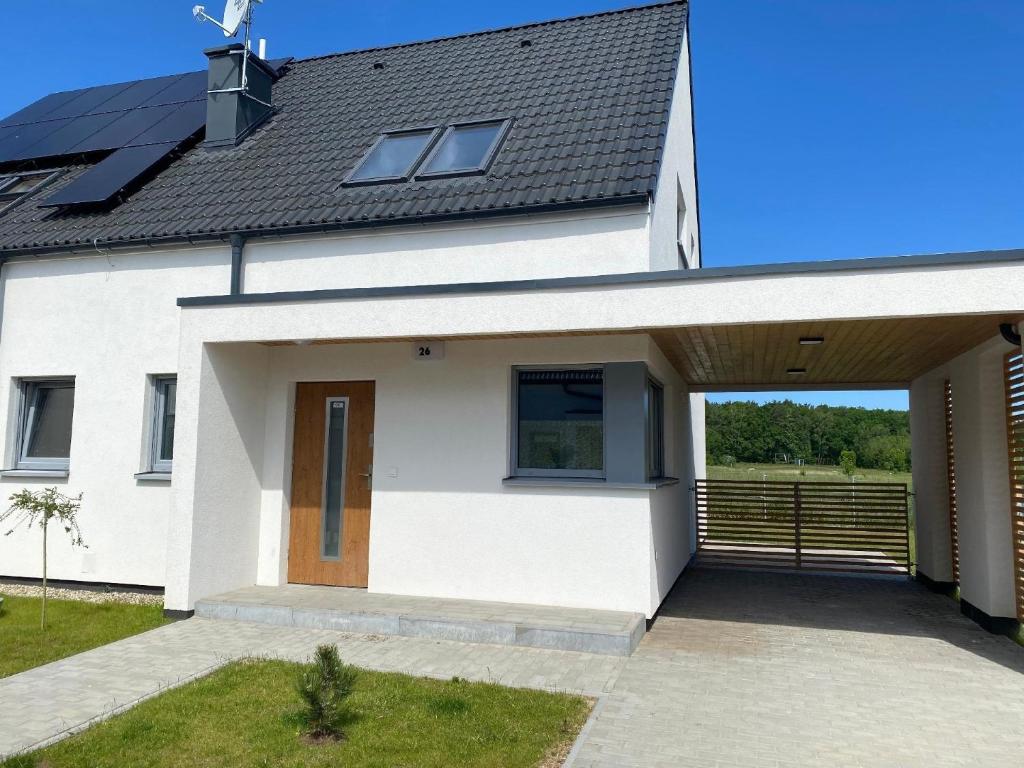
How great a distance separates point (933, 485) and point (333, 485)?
817 centimetres

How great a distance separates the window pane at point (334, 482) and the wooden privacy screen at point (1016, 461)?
281 inches

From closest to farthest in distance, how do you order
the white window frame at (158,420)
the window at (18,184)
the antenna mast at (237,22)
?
the white window frame at (158,420)
the antenna mast at (237,22)
the window at (18,184)

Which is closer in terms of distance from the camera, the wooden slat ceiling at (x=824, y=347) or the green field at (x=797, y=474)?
the wooden slat ceiling at (x=824, y=347)

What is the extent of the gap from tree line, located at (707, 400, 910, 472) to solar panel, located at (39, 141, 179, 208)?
125ft

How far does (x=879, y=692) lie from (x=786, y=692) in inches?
28.7

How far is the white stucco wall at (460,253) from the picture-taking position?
7.49 meters

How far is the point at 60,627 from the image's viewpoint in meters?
7.07

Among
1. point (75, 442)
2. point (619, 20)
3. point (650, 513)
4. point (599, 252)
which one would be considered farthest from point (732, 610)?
point (619, 20)

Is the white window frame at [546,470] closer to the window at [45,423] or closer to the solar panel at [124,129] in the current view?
the window at [45,423]

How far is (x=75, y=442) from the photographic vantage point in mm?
8914

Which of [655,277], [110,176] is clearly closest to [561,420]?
[655,277]

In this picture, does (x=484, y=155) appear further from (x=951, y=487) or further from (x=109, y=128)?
(x=951, y=487)

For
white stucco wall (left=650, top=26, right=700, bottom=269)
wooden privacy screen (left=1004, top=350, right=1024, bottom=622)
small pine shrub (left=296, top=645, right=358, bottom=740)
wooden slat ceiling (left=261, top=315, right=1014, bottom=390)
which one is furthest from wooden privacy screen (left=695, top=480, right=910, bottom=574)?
small pine shrub (left=296, top=645, right=358, bottom=740)

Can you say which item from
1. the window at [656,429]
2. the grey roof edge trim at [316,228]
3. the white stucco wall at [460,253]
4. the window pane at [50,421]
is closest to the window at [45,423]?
the window pane at [50,421]
